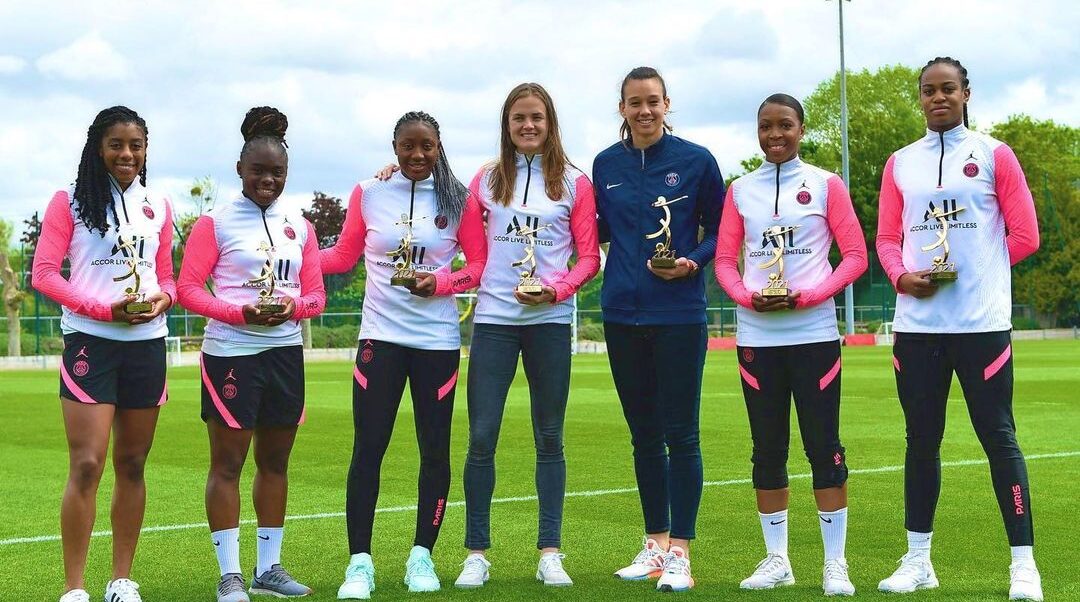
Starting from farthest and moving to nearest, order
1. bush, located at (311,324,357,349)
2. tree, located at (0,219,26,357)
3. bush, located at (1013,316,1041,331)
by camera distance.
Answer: bush, located at (1013,316,1041,331), bush, located at (311,324,357,349), tree, located at (0,219,26,357)

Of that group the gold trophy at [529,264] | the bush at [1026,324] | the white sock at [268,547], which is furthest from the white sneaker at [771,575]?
the bush at [1026,324]

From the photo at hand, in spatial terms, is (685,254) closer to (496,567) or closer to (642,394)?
(642,394)

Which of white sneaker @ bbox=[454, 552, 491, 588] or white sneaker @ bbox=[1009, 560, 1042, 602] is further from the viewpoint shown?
white sneaker @ bbox=[454, 552, 491, 588]

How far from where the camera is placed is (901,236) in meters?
5.80

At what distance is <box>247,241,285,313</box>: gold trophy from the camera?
548cm

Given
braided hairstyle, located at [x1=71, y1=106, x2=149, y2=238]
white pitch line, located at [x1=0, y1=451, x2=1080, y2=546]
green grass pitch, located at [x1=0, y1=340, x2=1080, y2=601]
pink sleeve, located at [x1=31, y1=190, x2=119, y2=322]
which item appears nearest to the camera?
pink sleeve, located at [x1=31, y1=190, x2=119, y2=322]

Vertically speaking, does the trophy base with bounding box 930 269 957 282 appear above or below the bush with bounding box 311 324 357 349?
above

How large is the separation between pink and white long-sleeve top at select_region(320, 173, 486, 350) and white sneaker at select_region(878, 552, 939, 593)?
2.18 meters

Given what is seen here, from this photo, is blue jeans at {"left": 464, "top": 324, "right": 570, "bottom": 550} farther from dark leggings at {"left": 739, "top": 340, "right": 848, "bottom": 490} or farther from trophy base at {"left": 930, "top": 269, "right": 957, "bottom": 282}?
trophy base at {"left": 930, "top": 269, "right": 957, "bottom": 282}

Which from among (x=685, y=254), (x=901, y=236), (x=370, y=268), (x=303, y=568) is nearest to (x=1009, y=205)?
(x=901, y=236)

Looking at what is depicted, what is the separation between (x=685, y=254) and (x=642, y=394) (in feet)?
2.26

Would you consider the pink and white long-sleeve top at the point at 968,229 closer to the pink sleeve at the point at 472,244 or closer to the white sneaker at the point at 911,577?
the white sneaker at the point at 911,577

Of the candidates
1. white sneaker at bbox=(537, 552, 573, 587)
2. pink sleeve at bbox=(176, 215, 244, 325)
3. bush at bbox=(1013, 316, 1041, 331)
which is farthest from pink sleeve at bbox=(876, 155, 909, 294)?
bush at bbox=(1013, 316, 1041, 331)

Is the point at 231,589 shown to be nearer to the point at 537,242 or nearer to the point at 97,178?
the point at 97,178
